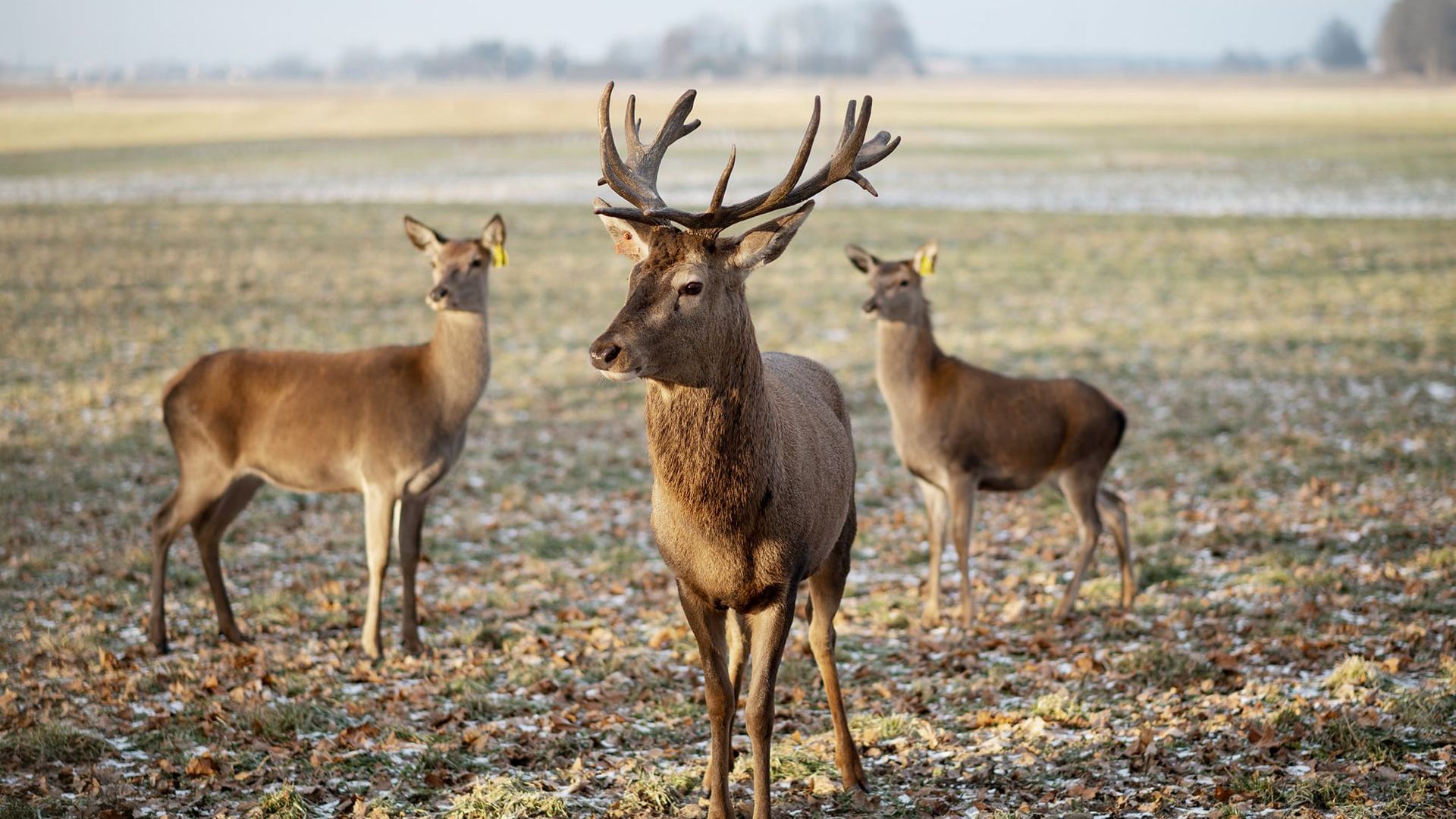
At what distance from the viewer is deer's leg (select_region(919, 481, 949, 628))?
7.94 m

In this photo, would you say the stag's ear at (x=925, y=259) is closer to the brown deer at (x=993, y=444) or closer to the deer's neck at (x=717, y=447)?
the brown deer at (x=993, y=444)

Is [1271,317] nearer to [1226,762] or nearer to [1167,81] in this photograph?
[1226,762]

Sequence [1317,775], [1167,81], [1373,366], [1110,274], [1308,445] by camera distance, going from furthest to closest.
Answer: [1167,81]
[1110,274]
[1373,366]
[1308,445]
[1317,775]

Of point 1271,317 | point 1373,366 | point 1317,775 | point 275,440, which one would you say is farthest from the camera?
point 1271,317

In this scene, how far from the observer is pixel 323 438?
7590 mm

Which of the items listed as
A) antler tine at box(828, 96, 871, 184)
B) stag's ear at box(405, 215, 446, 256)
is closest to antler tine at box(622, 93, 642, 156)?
antler tine at box(828, 96, 871, 184)

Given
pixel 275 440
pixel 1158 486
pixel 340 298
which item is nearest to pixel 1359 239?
pixel 1158 486

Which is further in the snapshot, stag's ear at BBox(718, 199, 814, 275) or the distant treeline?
the distant treeline

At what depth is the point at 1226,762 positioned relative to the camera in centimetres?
575

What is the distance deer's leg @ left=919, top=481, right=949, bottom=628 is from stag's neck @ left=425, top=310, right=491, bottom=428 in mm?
2923

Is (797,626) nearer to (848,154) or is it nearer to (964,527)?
(964,527)

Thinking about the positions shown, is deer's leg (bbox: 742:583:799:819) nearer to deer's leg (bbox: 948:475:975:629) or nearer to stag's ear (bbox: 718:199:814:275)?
stag's ear (bbox: 718:199:814:275)

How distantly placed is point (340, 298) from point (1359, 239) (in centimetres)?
1841

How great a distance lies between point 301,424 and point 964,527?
159 inches
